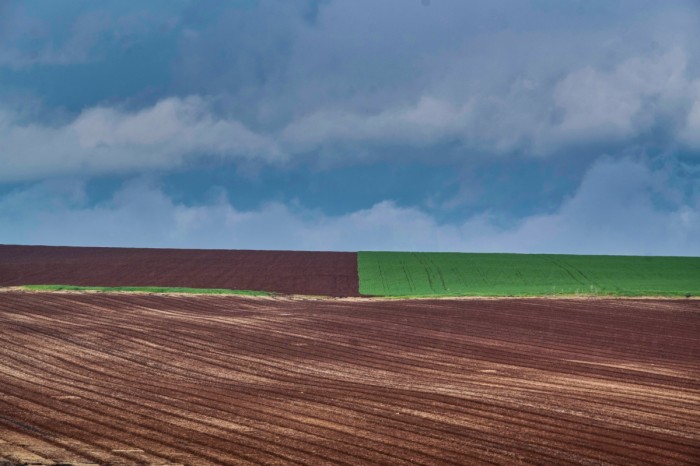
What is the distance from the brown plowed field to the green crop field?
2389 mm

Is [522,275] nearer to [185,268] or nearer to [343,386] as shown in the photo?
[185,268]

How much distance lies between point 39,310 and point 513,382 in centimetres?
2008

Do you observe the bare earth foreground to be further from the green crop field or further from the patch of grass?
the green crop field

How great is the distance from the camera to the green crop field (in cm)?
4631

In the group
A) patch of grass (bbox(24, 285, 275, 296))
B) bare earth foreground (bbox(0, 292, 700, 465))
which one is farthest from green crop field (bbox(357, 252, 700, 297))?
bare earth foreground (bbox(0, 292, 700, 465))

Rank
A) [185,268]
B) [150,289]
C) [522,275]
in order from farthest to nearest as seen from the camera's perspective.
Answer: [522,275] → [185,268] → [150,289]

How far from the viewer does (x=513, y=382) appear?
1927 cm

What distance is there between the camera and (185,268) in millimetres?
53062

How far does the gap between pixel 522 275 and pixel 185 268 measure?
2057cm

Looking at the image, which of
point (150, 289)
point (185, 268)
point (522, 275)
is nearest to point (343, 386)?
point (150, 289)

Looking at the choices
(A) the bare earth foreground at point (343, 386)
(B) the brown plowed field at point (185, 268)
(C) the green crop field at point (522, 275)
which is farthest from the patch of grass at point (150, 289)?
(A) the bare earth foreground at point (343, 386)

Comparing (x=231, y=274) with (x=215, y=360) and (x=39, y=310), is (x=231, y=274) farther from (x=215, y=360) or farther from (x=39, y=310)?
(x=215, y=360)

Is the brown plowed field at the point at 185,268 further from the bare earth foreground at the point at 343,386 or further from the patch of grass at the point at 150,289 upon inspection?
the bare earth foreground at the point at 343,386

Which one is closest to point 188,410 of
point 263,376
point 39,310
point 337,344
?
point 263,376
